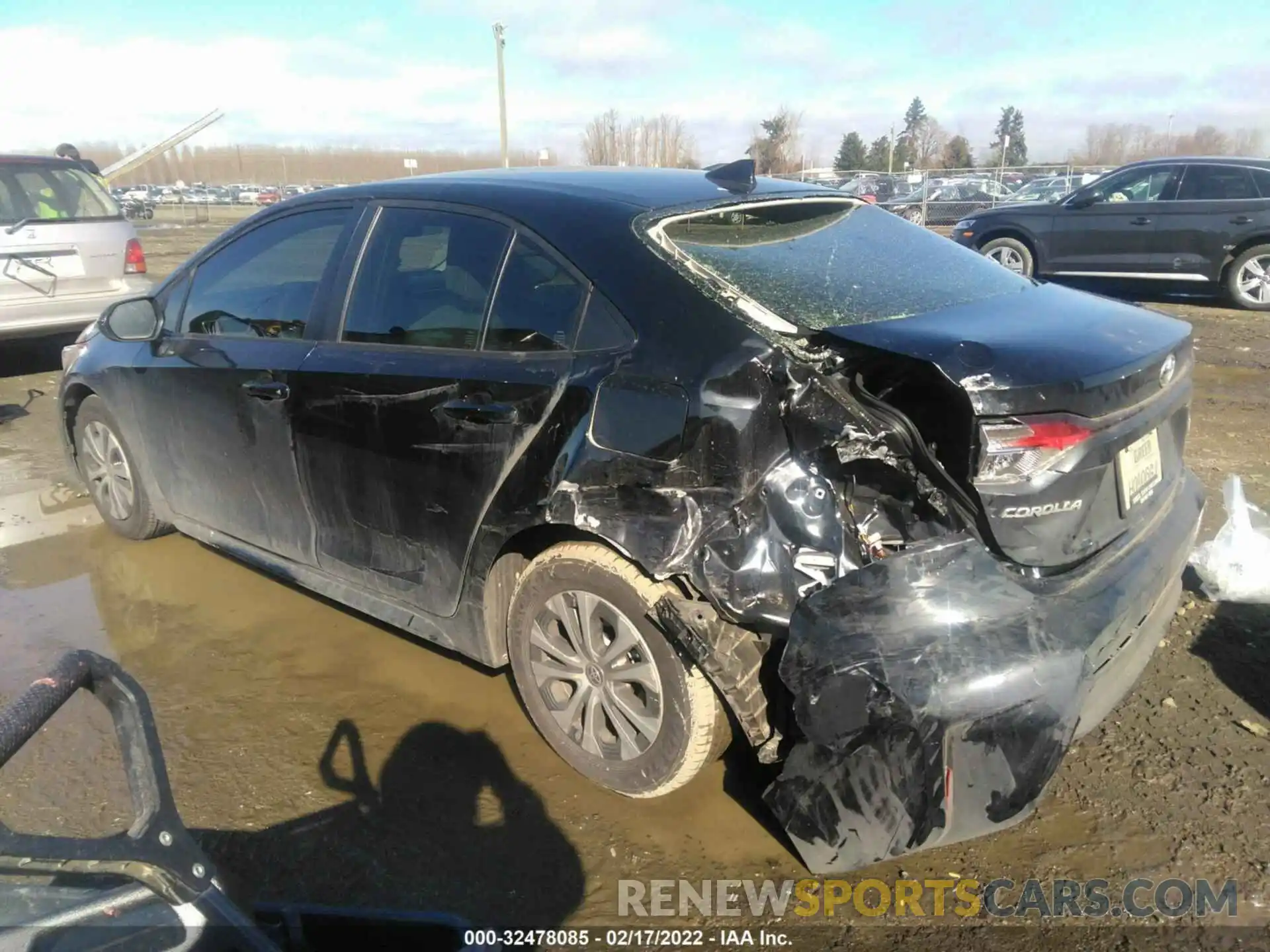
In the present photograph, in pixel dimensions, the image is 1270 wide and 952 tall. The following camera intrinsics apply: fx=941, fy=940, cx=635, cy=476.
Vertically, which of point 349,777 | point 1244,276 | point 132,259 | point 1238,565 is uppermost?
point 132,259

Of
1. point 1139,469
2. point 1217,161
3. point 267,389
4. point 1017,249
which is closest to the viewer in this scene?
point 1139,469

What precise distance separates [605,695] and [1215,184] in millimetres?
11088

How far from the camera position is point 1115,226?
11.2 m

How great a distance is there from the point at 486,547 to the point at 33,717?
61.8 inches

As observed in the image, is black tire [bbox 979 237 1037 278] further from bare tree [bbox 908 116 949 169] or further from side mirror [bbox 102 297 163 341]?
bare tree [bbox 908 116 949 169]

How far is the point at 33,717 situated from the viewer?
1342mm

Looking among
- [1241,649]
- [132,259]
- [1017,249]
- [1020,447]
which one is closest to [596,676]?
[1020,447]

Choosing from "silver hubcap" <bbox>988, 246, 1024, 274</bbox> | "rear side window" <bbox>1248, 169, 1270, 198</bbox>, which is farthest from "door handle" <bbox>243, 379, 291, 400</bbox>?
"rear side window" <bbox>1248, 169, 1270, 198</bbox>

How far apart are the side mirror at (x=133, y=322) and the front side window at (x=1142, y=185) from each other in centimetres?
1102

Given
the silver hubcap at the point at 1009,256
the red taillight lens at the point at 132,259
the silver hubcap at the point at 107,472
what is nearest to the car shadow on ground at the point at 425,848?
the silver hubcap at the point at 107,472

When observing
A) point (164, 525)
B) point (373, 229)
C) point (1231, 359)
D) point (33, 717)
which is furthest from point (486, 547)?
point (1231, 359)

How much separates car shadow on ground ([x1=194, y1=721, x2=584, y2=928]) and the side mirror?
83.0 inches

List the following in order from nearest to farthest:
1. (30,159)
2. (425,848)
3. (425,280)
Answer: (425,848) < (425,280) < (30,159)

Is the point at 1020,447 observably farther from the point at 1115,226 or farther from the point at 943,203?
the point at 943,203
